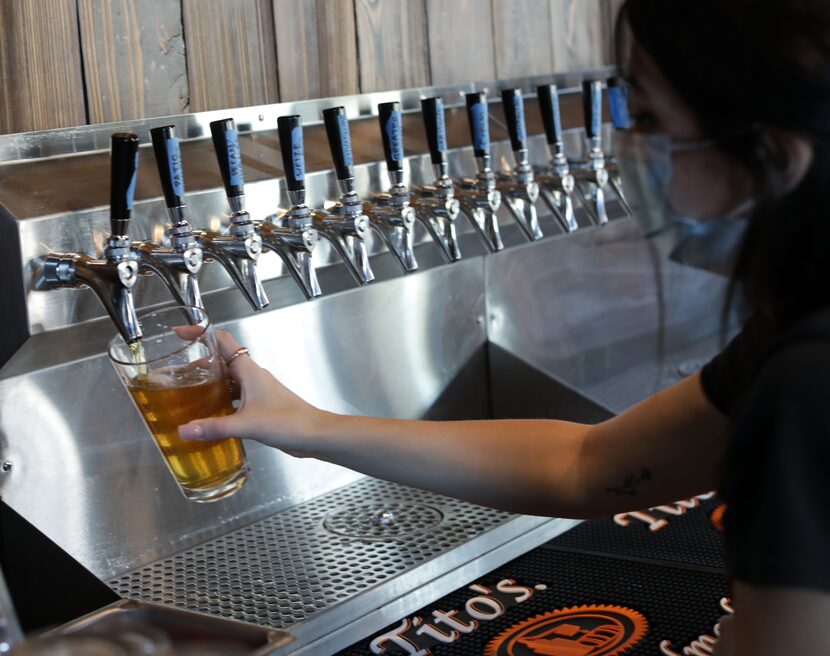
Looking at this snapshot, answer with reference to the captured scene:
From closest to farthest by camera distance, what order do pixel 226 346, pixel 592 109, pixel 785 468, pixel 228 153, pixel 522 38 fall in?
pixel 785 468, pixel 226 346, pixel 228 153, pixel 592 109, pixel 522 38

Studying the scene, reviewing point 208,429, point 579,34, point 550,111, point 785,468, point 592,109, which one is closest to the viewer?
point 785,468

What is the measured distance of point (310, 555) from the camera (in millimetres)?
1522

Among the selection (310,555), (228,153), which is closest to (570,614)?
(310,555)

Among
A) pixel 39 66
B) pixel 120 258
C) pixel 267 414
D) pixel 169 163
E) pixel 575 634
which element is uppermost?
pixel 39 66

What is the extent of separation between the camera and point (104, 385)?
4.81ft

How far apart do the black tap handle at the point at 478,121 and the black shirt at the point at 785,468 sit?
0.96 meters

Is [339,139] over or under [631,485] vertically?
over

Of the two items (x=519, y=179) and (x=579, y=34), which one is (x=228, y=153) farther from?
(x=579, y=34)

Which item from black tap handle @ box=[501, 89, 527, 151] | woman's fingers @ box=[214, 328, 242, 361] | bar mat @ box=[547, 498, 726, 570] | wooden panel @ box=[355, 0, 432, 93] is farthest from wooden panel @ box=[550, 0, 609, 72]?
woman's fingers @ box=[214, 328, 242, 361]

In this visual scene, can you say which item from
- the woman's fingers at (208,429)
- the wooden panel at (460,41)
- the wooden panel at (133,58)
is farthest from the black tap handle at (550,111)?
the woman's fingers at (208,429)

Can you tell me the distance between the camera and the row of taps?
129 centimetres

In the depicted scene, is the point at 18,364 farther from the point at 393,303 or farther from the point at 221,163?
the point at 393,303

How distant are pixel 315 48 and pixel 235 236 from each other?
512 millimetres

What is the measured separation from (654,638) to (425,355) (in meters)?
0.71
